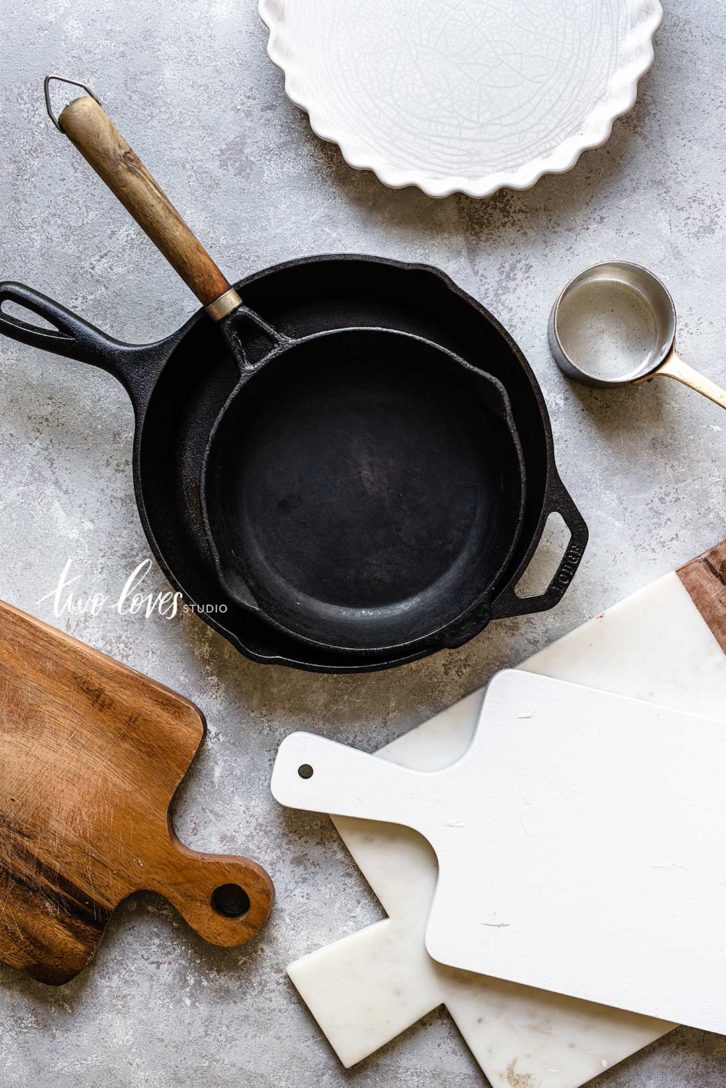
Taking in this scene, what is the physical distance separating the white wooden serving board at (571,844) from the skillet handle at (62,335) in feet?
1.55

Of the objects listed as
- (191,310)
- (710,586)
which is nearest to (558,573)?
(710,586)

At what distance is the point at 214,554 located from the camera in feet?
3.03

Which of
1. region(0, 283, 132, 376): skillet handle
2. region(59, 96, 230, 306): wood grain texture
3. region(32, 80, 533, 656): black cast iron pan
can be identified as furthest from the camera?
region(32, 80, 533, 656): black cast iron pan

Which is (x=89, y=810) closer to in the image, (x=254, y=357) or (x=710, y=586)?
(x=254, y=357)

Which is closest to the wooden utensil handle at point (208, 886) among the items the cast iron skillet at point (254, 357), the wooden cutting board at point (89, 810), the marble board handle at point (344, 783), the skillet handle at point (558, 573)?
the wooden cutting board at point (89, 810)

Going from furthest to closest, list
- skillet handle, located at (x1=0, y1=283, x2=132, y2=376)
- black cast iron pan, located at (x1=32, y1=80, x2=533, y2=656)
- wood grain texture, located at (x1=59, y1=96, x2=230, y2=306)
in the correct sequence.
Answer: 1. black cast iron pan, located at (x1=32, y1=80, x2=533, y2=656)
2. skillet handle, located at (x1=0, y1=283, x2=132, y2=376)
3. wood grain texture, located at (x1=59, y1=96, x2=230, y2=306)

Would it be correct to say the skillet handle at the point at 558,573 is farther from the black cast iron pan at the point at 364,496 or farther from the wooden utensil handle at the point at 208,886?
the wooden utensil handle at the point at 208,886

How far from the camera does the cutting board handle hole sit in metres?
1.04

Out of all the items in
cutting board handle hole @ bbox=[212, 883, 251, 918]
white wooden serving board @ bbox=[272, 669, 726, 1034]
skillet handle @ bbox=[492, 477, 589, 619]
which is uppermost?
skillet handle @ bbox=[492, 477, 589, 619]

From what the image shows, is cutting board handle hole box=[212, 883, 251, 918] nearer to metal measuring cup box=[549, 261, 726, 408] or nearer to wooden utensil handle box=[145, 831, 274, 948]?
wooden utensil handle box=[145, 831, 274, 948]

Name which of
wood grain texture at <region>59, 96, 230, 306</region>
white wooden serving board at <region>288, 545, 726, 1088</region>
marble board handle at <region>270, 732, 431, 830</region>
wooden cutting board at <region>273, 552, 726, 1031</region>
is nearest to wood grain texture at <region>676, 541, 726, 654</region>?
white wooden serving board at <region>288, 545, 726, 1088</region>

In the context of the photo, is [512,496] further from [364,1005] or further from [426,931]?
[364,1005]

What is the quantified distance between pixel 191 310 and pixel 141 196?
21cm

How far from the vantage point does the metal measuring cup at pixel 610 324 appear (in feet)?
3.36
